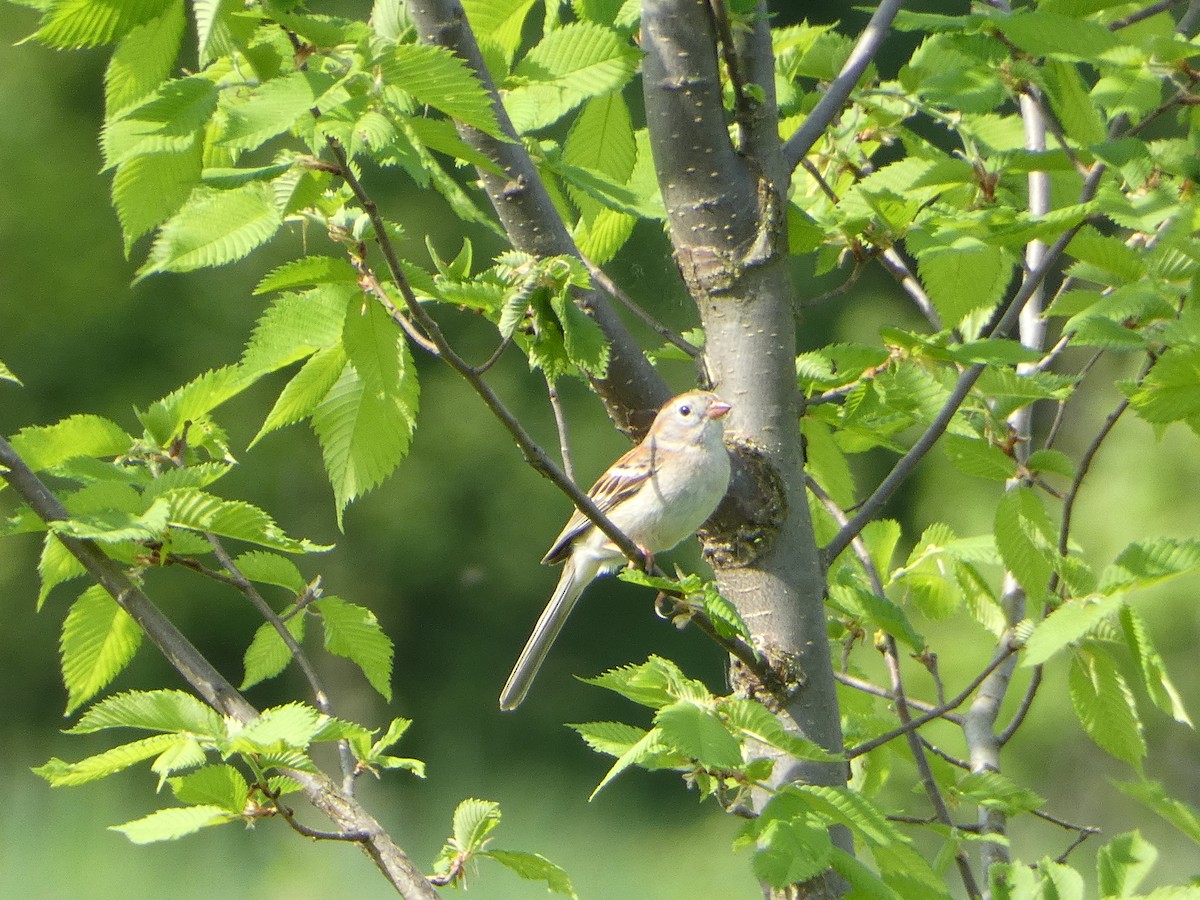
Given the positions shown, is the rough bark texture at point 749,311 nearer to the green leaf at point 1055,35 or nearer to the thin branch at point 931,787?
the thin branch at point 931,787

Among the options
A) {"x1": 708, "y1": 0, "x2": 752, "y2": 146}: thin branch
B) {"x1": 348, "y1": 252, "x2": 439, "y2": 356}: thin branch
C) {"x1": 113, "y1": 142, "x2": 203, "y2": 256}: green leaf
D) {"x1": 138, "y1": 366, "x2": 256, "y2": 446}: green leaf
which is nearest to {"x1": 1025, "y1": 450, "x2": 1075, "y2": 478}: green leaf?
{"x1": 708, "y1": 0, "x2": 752, "y2": 146}: thin branch

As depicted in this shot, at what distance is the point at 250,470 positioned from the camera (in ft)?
19.1

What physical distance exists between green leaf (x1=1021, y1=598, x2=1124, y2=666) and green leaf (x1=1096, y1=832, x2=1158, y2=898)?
337mm

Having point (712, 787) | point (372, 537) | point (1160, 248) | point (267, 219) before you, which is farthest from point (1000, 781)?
point (372, 537)

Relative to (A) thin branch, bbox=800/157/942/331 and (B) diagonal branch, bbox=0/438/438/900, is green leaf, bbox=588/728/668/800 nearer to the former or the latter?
(B) diagonal branch, bbox=0/438/438/900

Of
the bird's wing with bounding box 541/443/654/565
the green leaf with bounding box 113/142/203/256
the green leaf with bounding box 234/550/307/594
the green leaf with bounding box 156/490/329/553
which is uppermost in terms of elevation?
the green leaf with bounding box 113/142/203/256

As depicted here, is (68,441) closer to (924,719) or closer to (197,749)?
(197,749)

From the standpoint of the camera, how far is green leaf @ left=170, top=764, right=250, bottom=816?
129 centimetres

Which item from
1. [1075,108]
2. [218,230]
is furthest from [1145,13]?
[218,230]

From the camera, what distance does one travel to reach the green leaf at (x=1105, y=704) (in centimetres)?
185

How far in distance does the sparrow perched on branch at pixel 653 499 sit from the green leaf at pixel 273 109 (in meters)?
0.91

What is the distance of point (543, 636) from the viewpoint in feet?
9.52

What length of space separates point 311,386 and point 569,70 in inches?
19.5

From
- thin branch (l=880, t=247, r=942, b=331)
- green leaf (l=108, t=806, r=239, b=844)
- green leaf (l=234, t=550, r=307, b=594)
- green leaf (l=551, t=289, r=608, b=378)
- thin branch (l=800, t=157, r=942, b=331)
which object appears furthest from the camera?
thin branch (l=880, t=247, r=942, b=331)
